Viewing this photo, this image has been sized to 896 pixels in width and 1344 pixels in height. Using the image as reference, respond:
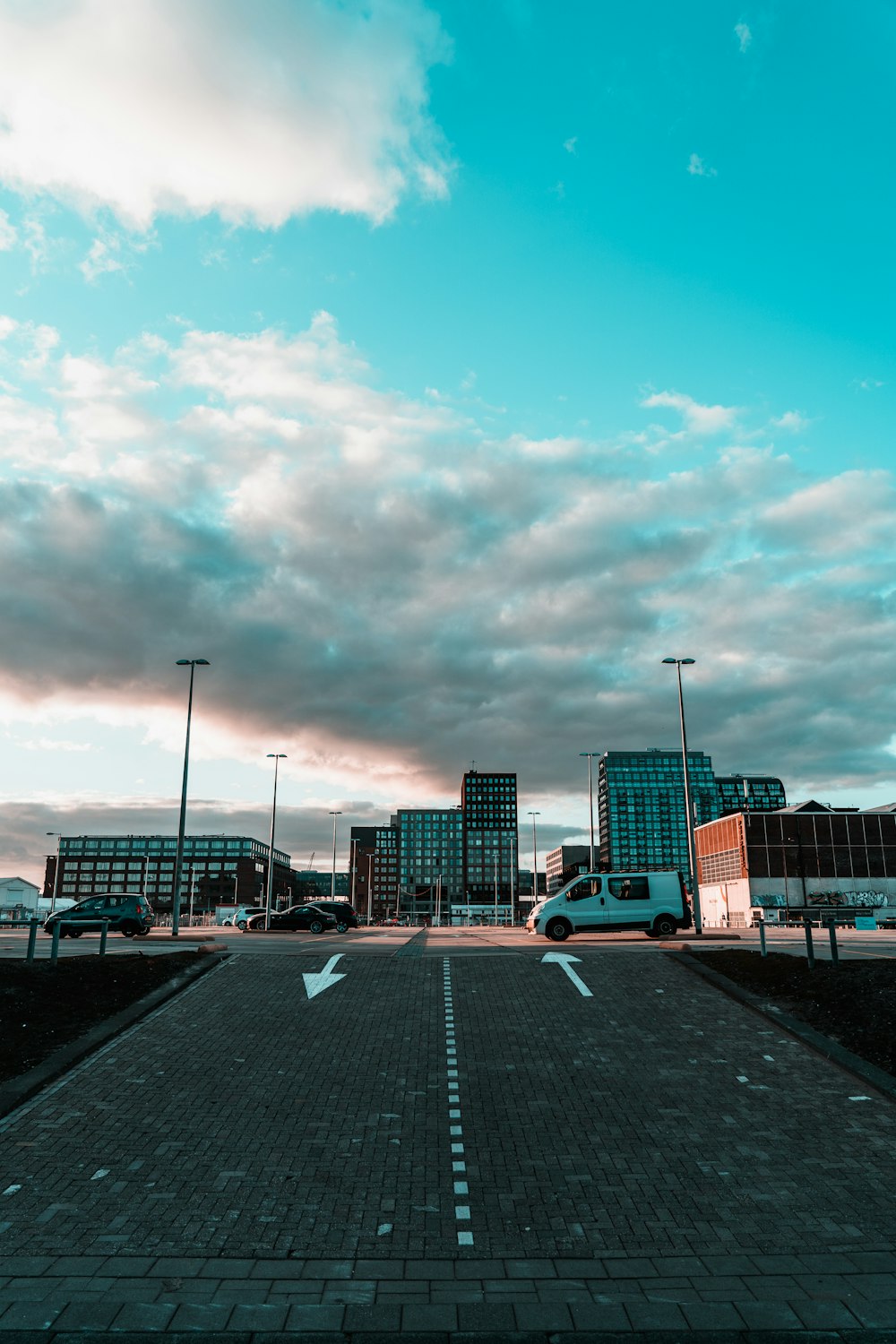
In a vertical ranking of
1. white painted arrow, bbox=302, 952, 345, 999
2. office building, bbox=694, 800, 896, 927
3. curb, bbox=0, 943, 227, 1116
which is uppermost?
office building, bbox=694, 800, 896, 927

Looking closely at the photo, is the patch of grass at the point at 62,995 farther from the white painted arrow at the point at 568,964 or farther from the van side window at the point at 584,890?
the van side window at the point at 584,890

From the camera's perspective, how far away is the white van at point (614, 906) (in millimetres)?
28484

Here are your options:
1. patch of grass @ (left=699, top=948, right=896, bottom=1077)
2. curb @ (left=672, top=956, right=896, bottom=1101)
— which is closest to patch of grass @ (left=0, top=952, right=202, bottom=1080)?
curb @ (left=672, top=956, right=896, bottom=1101)

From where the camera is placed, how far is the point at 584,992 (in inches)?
664

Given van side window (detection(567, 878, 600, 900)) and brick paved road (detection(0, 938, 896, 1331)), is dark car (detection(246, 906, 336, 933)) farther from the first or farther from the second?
brick paved road (detection(0, 938, 896, 1331))

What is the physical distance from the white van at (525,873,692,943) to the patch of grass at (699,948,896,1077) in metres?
8.81

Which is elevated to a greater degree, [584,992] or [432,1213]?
[584,992]

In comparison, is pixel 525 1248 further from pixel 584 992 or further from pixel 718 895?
pixel 718 895

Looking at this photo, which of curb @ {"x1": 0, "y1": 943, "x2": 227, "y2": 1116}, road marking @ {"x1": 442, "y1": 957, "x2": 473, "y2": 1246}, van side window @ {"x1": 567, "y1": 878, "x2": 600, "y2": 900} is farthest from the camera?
van side window @ {"x1": 567, "y1": 878, "x2": 600, "y2": 900}

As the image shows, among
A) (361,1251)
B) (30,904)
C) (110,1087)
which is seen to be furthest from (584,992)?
(30,904)

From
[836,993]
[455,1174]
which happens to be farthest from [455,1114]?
[836,993]

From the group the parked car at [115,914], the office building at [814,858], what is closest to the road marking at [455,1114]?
the parked car at [115,914]

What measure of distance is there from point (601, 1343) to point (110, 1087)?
7700mm

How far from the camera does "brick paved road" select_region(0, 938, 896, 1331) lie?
6.96m
